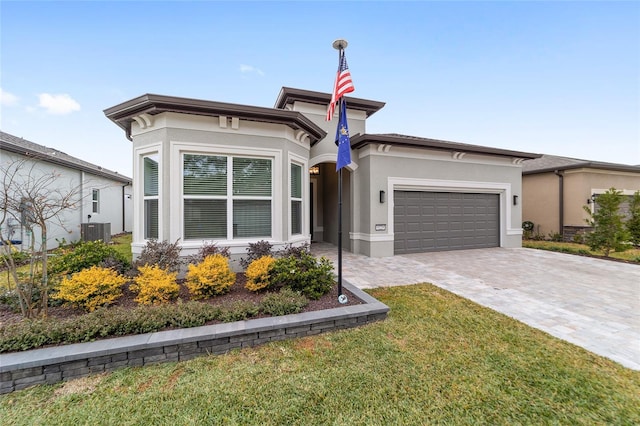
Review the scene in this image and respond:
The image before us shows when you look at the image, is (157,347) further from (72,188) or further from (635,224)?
(635,224)

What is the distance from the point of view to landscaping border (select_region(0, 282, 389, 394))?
7.72ft

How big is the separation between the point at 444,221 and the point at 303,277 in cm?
708

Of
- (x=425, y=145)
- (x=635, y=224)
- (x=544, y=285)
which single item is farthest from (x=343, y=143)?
(x=635, y=224)

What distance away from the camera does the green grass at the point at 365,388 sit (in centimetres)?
198

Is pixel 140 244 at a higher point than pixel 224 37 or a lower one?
lower

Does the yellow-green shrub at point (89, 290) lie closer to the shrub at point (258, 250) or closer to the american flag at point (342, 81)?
the shrub at point (258, 250)

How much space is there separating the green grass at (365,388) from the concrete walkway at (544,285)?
59cm

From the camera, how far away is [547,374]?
2443 millimetres

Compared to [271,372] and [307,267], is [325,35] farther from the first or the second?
[271,372]

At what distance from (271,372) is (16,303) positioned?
4.11 m

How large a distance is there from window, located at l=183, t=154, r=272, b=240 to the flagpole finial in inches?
111

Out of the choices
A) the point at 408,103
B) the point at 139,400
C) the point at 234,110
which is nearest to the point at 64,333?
the point at 139,400

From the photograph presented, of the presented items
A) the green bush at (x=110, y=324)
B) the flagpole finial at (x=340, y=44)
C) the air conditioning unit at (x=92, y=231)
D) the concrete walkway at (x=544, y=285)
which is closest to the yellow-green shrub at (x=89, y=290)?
the green bush at (x=110, y=324)

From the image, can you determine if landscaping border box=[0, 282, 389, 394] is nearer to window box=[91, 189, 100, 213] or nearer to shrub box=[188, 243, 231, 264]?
shrub box=[188, 243, 231, 264]
